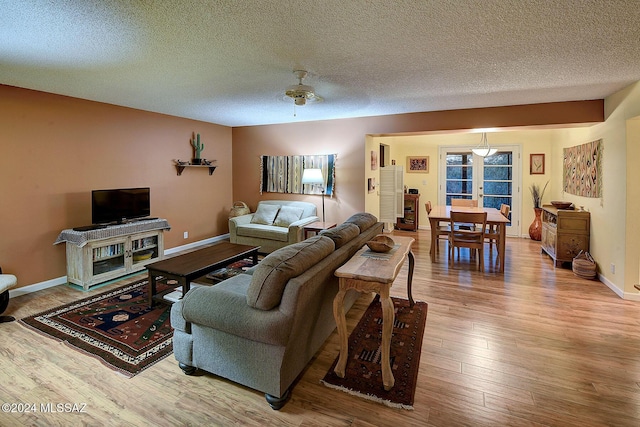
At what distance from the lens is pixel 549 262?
489 centimetres

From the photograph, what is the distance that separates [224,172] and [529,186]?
636 centimetres

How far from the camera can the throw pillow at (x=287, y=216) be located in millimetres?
5509

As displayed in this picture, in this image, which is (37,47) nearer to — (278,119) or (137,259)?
(137,259)

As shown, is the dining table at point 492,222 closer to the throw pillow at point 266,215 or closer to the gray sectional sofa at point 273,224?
the gray sectional sofa at point 273,224

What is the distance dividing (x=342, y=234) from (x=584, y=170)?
420cm

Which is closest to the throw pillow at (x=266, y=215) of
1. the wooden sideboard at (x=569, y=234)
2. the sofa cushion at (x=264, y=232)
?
the sofa cushion at (x=264, y=232)

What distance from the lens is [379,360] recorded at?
2.36 m

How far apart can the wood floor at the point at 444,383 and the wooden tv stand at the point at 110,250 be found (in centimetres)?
62

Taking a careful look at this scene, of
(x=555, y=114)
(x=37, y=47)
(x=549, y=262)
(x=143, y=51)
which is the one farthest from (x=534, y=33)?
(x=549, y=262)

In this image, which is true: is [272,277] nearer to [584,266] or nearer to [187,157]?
[584,266]

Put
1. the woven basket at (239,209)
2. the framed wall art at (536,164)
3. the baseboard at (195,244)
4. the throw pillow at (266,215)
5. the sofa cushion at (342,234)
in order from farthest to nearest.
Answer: the framed wall art at (536,164), the woven basket at (239,209), the throw pillow at (266,215), the baseboard at (195,244), the sofa cushion at (342,234)

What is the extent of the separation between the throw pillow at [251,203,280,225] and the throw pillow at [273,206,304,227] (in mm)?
88

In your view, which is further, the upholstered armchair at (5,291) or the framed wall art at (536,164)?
the framed wall art at (536,164)

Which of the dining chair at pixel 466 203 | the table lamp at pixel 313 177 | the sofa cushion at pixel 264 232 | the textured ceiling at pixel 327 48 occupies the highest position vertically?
the textured ceiling at pixel 327 48
